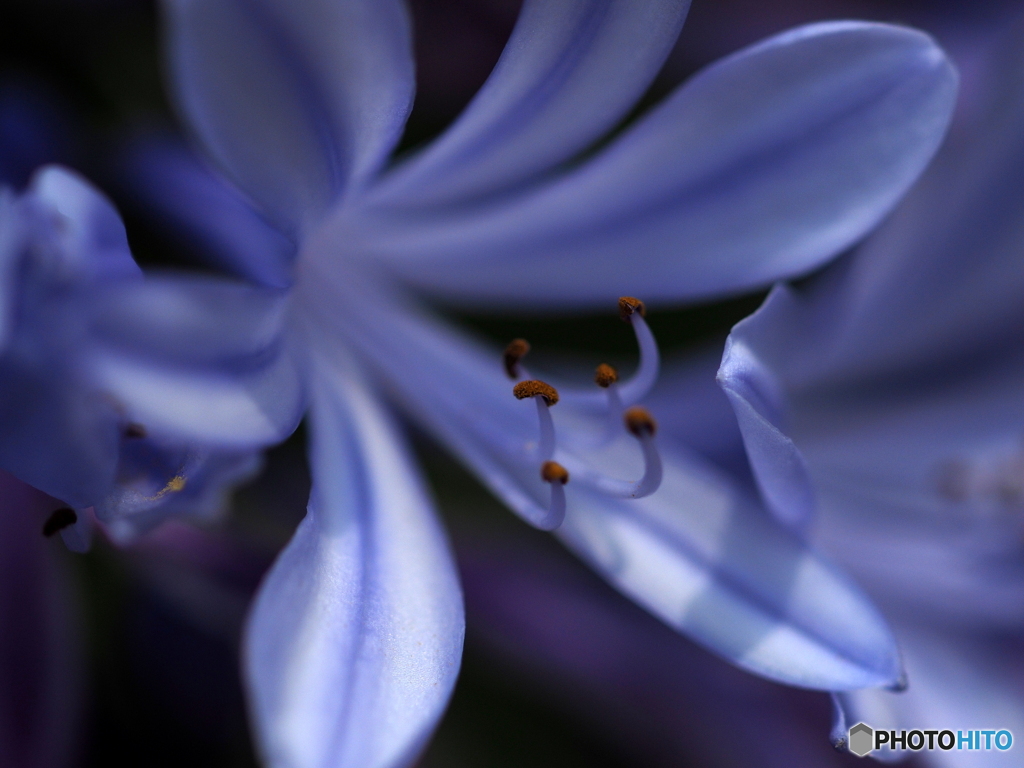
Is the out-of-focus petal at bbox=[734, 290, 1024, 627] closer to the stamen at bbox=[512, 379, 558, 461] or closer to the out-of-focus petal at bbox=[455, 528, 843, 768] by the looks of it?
the out-of-focus petal at bbox=[455, 528, 843, 768]

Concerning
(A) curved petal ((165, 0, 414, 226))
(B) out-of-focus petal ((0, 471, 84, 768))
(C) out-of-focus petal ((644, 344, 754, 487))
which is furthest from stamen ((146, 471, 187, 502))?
(C) out-of-focus petal ((644, 344, 754, 487))

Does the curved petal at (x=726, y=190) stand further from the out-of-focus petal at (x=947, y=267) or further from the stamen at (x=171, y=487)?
the stamen at (x=171, y=487)

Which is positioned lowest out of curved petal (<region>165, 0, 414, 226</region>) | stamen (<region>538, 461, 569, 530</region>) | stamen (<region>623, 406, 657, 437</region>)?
stamen (<region>538, 461, 569, 530</region>)

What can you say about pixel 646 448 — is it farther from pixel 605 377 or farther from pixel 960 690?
pixel 960 690

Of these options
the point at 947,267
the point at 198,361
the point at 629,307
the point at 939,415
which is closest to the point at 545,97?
the point at 629,307

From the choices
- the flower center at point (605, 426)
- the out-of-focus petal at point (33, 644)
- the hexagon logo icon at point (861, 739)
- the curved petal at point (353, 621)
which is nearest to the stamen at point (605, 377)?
the flower center at point (605, 426)

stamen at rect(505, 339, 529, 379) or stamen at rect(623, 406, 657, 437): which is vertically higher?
stamen at rect(505, 339, 529, 379)

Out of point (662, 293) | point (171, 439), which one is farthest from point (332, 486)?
point (662, 293)
